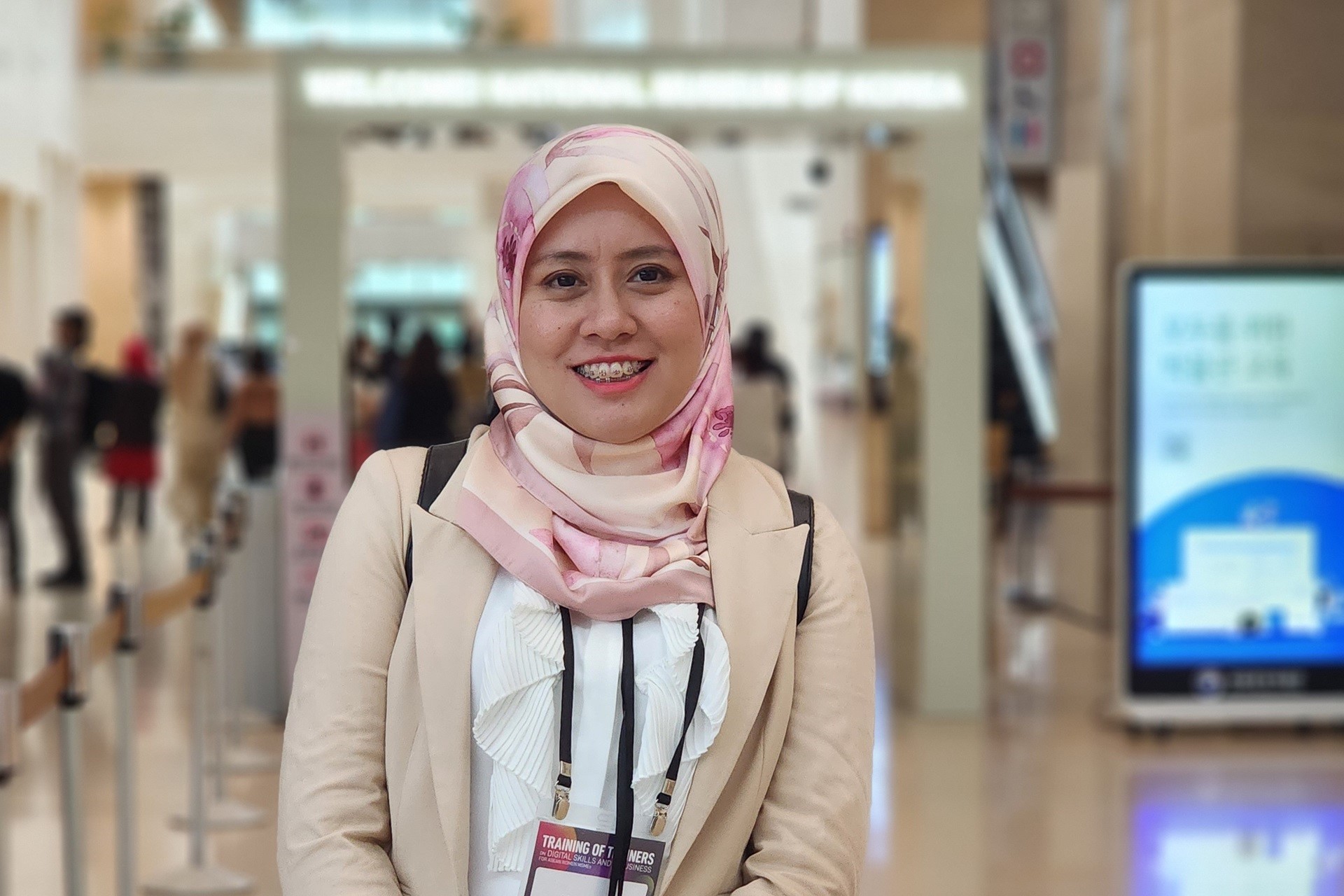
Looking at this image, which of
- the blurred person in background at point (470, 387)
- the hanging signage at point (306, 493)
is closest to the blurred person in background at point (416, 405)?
the blurred person in background at point (470, 387)

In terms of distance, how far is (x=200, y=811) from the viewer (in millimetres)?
4934

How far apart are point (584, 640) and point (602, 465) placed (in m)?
0.19

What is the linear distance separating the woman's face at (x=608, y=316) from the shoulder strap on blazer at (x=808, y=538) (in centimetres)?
19

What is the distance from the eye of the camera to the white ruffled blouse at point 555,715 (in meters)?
1.72

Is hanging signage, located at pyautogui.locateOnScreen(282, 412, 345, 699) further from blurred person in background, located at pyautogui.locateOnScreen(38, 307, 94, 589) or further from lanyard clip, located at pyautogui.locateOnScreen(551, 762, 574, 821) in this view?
lanyard clip, located at pyautogui.locateOnScreen(551, 762, 574, 821)

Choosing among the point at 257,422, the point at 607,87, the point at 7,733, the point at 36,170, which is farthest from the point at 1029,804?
the point at 36,170

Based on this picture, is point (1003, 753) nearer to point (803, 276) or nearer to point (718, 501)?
point (718, 501)

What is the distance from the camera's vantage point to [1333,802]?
5.82 m

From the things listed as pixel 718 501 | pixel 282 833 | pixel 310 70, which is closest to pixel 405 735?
pixel 282 833

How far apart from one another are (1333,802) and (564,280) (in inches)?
193

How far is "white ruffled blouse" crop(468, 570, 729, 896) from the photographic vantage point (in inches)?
67.9

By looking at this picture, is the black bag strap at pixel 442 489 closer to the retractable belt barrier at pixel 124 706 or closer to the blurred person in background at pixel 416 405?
the retractable belt barrier at pixel 124 706

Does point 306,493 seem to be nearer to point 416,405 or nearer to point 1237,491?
point 416,405

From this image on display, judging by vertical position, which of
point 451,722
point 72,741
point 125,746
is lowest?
point 125,746
